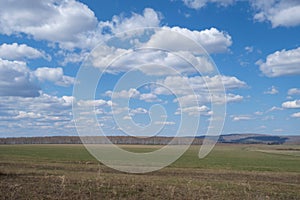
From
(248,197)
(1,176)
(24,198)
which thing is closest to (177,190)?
(248,197)

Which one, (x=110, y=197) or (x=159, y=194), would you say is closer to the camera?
(x=110, y=197)

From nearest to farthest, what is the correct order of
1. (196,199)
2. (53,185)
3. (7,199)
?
(7,199) → (196,199) → (53,185)

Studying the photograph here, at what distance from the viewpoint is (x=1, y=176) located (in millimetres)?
25594

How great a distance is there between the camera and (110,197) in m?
18.2

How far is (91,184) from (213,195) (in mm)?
7272

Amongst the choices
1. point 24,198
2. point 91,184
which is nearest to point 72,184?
point 91,184

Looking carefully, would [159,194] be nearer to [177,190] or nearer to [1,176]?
[177,190]

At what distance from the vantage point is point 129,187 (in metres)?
21.5

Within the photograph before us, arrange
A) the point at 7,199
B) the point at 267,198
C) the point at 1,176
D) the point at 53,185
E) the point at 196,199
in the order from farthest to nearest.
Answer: the point at 1,176 < the point at 53,185 < the point at 267,198 < the point at 196,199 < the point at 7,199

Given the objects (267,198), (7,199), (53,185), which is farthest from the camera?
(53,185)

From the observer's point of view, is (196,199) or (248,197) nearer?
(196,199)

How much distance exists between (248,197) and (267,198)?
98cm

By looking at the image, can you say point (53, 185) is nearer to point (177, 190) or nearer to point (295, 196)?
point (177, 190)

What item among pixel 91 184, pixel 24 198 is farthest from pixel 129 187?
pixel 24 198
